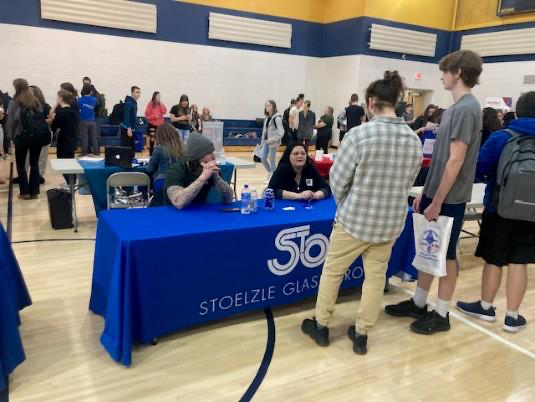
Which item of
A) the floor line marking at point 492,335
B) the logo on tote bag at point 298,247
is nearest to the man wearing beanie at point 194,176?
the logo on tote bag at point 298,247

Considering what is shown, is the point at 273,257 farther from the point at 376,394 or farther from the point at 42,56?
the point at 42,56

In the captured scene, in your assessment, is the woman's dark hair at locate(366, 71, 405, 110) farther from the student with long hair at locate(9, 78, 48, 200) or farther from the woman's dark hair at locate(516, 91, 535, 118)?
the student with long hair at locate(9, 78, 48, 200)

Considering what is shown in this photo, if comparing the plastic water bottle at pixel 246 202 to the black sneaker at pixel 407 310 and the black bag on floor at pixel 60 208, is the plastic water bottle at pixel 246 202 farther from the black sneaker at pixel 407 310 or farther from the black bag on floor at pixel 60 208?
the black bag on floor at pixel 60 208

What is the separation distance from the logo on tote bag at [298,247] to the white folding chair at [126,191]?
201 cm

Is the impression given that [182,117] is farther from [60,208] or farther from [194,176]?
[194,176]

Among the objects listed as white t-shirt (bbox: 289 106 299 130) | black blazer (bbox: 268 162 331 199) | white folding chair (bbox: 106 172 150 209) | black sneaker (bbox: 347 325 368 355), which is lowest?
black sneaker (bbox: 347 325 368 355)

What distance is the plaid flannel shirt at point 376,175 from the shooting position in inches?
83.7

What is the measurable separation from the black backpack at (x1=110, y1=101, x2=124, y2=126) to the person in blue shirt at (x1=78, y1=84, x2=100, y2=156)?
155 centimetres

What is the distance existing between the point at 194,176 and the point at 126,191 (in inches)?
73.4

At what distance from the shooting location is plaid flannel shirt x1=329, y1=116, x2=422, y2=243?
2.13 meters

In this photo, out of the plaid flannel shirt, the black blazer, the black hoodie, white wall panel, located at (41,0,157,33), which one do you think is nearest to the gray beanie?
the black blazer

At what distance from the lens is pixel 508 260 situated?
2.76 metres

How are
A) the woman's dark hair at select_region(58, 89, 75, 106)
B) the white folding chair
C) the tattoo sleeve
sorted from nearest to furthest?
the tattoo sleeve, the white folding chair, the woman's dark hair at select_region(58, 89, 75, 106)

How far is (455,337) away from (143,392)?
188 centimetres
